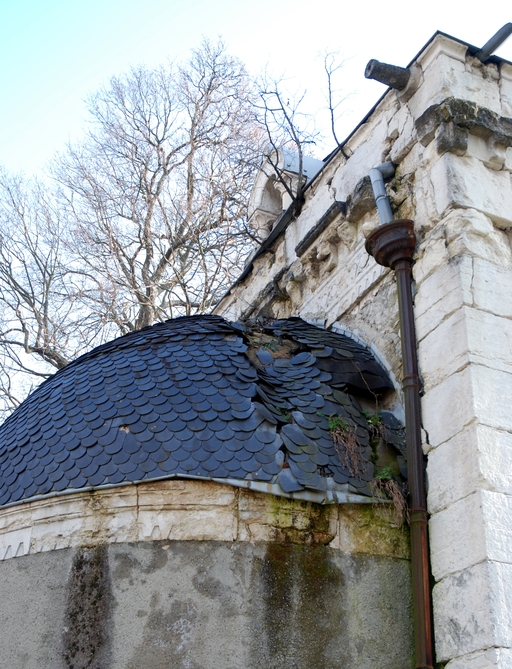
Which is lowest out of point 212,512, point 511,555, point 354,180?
point 511,555

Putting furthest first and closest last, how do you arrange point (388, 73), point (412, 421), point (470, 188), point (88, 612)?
point (388, 73)
point (470, 188)
point (412, 421)
point (88, 612)

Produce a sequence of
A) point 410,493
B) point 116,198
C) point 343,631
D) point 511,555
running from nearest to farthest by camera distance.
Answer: point 511,555, point 343,631, point 410,493, point 116,198

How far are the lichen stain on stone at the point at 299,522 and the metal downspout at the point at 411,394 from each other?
53cm

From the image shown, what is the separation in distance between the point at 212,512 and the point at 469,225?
2.57 meters

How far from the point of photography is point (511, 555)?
3.98 metres

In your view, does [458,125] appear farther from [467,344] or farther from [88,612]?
[88,612]

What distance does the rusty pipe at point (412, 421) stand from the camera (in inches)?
164

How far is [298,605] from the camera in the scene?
4.23 meters

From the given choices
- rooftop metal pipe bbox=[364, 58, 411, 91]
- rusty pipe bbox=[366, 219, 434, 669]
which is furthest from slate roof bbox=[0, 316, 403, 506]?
rooftop metal pipe bbox=[364, 58, 411, 91]

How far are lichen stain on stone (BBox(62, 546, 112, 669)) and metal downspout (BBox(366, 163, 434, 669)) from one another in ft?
5.73

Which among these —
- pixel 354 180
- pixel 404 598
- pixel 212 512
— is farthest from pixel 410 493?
pixel 354 180

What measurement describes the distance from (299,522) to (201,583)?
0.70 metres

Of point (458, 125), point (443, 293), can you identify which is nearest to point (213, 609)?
point (443, 293)

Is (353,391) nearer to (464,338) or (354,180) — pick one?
Result: (464,338)
